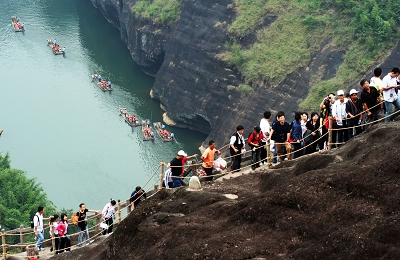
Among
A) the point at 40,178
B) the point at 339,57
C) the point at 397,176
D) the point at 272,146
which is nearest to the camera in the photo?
the point at 397,176

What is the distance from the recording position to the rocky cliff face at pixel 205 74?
9106cm

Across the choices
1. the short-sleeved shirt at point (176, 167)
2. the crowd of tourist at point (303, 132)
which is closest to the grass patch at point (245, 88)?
the crowd of tourist at point (303, 132)

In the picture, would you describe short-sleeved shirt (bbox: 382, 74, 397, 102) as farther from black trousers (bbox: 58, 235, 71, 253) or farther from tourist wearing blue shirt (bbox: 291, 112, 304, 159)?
black trousers (bbox: 58, 235, 71, 253)

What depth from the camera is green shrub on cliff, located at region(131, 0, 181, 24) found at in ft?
354

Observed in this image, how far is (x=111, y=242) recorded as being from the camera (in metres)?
27.7

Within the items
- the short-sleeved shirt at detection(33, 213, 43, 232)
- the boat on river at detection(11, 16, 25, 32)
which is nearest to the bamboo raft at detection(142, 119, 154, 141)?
the boat on river at detection(11, 16, 25, 32)

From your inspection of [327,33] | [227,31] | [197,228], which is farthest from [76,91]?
[197,228]

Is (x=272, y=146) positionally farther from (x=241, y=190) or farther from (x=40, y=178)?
(x=40, y=178)

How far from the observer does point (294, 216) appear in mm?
23609

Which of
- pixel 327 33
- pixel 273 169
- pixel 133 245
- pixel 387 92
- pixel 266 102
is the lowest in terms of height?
pixel 133 245

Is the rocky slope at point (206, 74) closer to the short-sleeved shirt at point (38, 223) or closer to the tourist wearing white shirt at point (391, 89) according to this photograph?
the short-sleeved shirt at point (38, 223)

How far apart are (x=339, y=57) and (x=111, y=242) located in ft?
214

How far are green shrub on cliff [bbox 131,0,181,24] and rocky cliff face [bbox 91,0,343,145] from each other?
2.61 feet

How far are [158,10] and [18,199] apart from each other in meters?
44.9
